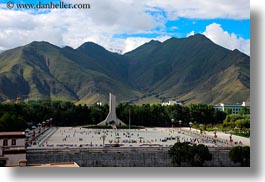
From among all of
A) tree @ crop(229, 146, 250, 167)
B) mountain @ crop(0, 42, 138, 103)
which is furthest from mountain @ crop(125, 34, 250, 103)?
tree @ crop(229, 146, 250, 167)

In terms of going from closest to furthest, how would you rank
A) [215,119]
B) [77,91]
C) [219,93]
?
1. [215,119]
2. [219,93]
3. [77,91]

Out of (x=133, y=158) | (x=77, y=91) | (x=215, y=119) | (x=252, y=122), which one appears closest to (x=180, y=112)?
(x=215, y=119)

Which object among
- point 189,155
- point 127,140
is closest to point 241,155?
point 189,155

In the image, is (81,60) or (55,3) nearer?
(55,3)

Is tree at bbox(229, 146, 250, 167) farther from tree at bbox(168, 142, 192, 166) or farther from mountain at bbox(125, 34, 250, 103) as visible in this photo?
mountain at bbox(125, 34, 250, 103)

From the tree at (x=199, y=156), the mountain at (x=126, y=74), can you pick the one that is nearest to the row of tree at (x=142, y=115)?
the mountain at (x=126, y=74)

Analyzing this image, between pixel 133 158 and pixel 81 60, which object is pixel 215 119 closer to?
pixel 133 158

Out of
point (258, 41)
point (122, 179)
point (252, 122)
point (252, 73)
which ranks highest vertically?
point (258, 41)

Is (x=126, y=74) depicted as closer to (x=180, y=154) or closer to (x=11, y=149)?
(x=180, y=154)
